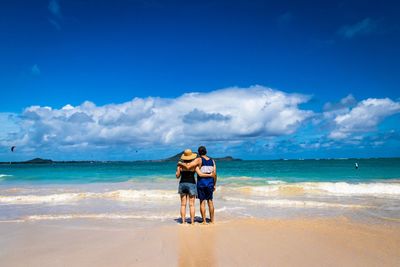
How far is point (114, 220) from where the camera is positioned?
9648mm

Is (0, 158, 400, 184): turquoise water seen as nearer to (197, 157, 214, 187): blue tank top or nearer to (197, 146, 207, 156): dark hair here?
(197, 157, 214, 187): blue tank top

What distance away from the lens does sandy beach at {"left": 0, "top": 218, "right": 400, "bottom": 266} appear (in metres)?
5.68

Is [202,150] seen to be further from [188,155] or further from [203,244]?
[203,244]

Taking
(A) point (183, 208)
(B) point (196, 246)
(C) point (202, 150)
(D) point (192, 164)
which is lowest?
(B) point (196, 246)

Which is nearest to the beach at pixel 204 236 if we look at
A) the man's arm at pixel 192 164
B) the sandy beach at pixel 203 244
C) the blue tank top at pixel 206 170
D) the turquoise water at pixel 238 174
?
the sandy beach at pixel 203 244

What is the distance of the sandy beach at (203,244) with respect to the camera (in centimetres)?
568

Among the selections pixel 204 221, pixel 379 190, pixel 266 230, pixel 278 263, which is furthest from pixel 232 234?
pixel 379 190

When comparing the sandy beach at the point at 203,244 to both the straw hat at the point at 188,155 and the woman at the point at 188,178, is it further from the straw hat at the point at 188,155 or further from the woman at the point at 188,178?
the straw hat at the point at 188,155

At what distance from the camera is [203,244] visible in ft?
22.1

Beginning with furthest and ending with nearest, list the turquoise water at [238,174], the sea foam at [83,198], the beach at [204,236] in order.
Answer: the turquoise water at [238,174] < the sea foam at [83,198] < the beach at [204,236]

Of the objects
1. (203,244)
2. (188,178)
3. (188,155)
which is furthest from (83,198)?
(203,244)

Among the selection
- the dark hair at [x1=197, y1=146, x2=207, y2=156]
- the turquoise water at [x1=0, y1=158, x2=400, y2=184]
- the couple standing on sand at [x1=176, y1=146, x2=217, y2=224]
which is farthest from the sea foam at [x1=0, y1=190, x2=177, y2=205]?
the turquoise water at [x1=0, y1=158, x2=400, y2=184]

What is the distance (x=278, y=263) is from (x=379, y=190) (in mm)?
16763

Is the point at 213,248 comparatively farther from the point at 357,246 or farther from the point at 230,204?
the point at 230,204
